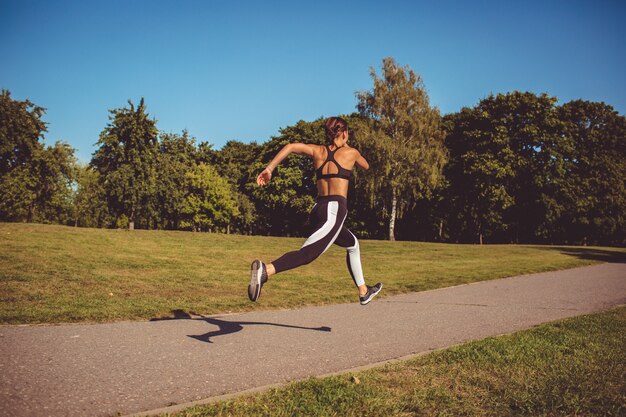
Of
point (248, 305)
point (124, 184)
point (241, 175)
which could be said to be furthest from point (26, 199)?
point (248, 305)

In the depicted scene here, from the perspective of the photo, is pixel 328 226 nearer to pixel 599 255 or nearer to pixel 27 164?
pixel 599 255

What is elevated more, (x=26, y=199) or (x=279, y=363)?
(x=26, y=199)


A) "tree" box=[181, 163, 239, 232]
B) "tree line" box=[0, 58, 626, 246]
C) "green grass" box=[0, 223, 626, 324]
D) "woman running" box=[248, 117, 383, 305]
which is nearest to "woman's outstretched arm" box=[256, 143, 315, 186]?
"woman running" box=[248, 117, 383, 305]

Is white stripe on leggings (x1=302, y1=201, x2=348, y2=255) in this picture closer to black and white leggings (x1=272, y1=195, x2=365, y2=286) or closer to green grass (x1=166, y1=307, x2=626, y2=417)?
black and white leggings (x1=272, y1=195, x2=365, y2=286)

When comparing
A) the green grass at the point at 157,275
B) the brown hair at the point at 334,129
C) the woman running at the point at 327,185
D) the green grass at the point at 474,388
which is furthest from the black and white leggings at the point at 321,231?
the green grass at the point at 157,275

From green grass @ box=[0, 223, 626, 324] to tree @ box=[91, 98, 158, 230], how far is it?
36.6 ft

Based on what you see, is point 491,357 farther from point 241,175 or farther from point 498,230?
point 241,175

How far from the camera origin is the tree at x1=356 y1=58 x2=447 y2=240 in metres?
34.8

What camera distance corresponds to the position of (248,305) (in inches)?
338

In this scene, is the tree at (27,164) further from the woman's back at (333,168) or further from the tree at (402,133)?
the woman's back at (333,168)

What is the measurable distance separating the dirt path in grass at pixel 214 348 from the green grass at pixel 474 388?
0.46 meters

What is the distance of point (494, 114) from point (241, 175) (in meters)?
→ 31.2

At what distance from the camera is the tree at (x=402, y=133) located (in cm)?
3481

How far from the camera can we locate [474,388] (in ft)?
12.1
